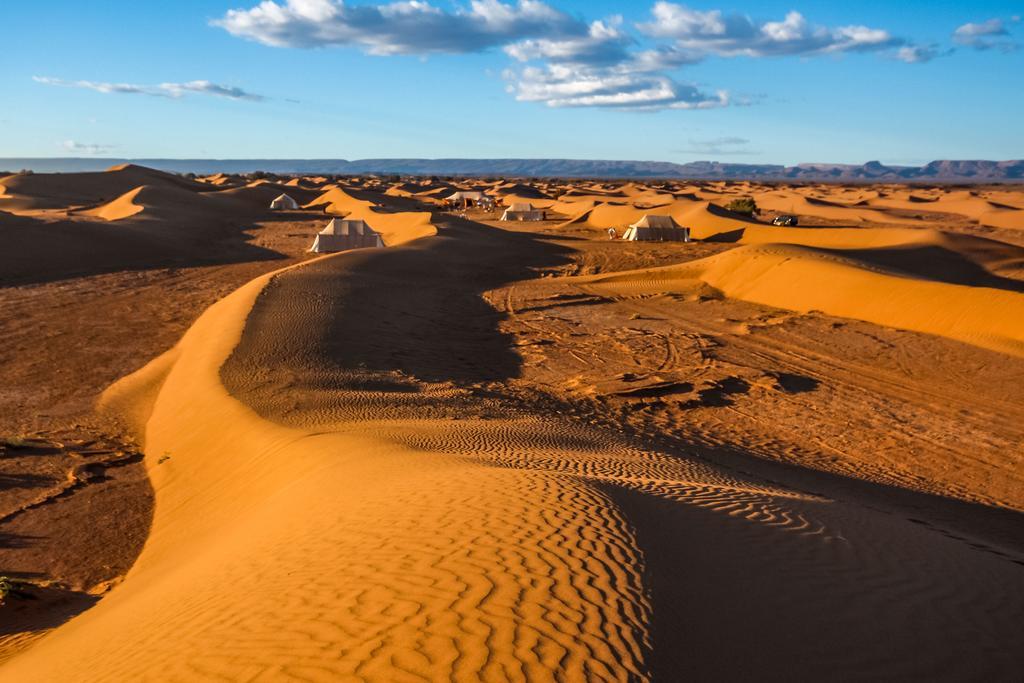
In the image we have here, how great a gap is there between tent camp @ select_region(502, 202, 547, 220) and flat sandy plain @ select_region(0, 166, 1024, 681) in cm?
2532

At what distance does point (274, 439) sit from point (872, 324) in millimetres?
15555

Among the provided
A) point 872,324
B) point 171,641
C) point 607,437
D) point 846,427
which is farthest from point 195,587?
point 872,324

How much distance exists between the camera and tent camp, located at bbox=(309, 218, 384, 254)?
35.3m

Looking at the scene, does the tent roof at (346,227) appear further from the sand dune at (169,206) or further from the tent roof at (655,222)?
the tent roof at (655,222)

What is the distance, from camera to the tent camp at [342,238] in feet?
116

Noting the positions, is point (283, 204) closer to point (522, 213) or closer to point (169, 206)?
point (169, 206)

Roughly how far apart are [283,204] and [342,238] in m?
27.6

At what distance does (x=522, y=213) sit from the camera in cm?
5384

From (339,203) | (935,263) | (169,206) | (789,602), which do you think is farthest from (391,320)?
(339,203)

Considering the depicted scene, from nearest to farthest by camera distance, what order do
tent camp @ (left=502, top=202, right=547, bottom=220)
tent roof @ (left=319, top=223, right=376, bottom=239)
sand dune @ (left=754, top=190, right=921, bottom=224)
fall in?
tent roof @ (left=319, top=223, right=376, bottom=239)
tent camp @ (left=502, top=202, right=547, bottom=220)
sand dune @ (left=754, top=190, right=921, bottom=224)

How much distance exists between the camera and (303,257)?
33781 millimetres

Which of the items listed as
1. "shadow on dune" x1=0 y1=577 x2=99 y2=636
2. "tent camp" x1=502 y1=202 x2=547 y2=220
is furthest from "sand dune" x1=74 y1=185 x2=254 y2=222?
"shadow on dune" x1=0 y1=577 x2=99 y2=636

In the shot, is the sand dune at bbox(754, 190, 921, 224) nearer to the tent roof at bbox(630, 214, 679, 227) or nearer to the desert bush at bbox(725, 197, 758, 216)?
the desert bush at bbox(725, 197, 758, 216)

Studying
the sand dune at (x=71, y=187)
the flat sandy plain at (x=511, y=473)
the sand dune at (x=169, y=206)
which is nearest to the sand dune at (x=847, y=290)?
the flat sandy plain at (x=511, y=473)
